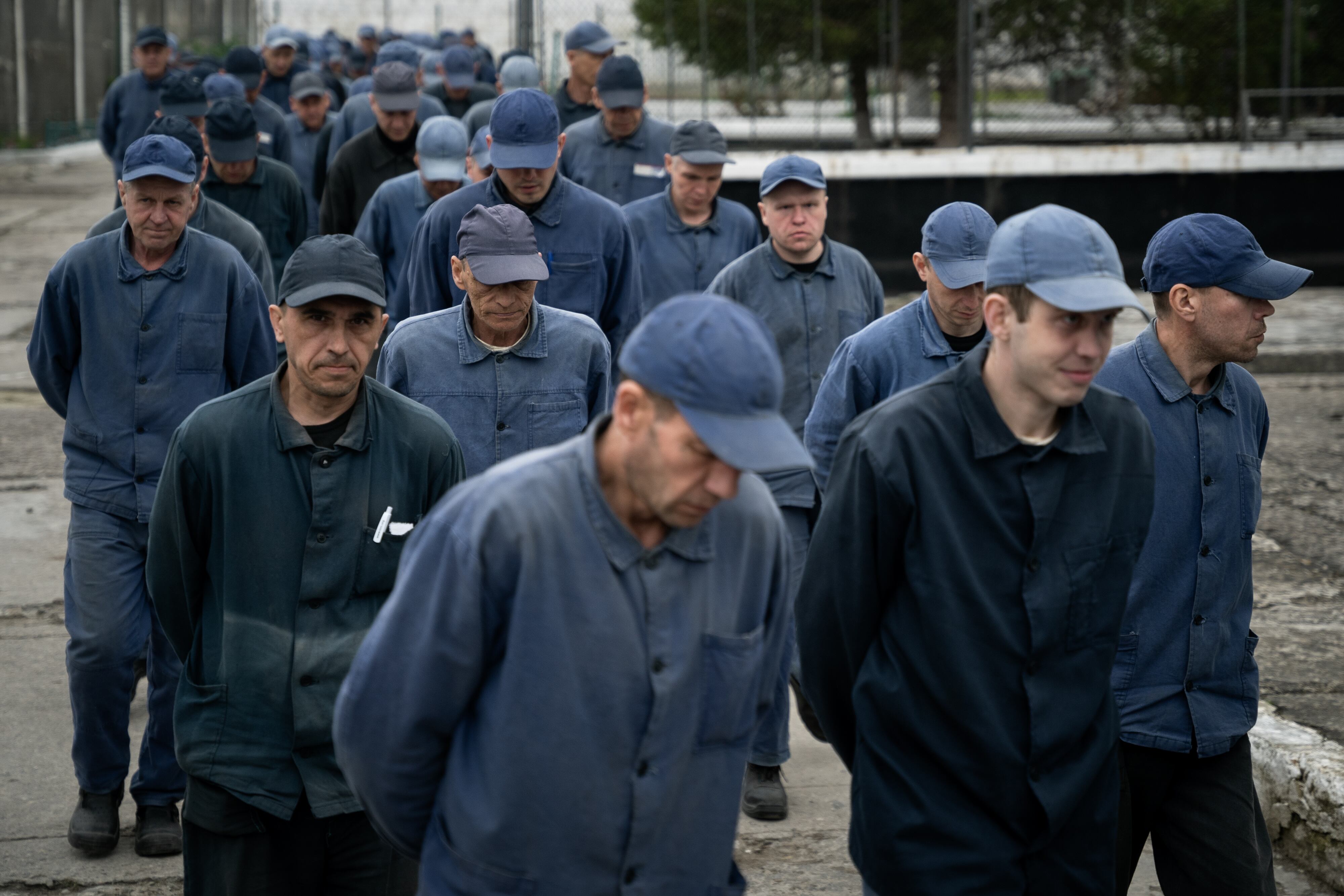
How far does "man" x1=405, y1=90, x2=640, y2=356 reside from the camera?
607 centimetres

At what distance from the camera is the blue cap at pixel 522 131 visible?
6.02m

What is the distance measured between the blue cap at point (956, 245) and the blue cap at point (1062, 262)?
1755 mm

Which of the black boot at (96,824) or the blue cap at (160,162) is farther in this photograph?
the blue cap at (160,162)

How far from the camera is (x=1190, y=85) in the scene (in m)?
14.9

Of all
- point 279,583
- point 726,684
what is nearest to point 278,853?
point 279,583

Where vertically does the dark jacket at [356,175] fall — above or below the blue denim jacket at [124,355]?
above

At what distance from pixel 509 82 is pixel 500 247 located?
288 inches

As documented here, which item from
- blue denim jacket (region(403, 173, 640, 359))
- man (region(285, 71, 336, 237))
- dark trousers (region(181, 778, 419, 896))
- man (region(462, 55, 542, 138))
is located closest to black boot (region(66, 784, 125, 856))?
dark trousers (region(181, 778, 419, 896))

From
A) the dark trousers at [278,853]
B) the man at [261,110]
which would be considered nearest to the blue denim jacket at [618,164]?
the man at [261,110]

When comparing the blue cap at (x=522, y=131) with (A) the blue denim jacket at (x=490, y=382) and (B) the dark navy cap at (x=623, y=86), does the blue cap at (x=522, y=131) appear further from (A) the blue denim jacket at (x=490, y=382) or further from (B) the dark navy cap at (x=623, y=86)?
(B) the dark navy cap at (x=623, y=86)

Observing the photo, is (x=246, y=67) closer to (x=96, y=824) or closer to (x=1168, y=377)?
(x=96, y=824)

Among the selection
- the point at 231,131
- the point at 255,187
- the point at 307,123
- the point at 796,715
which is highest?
the point at 307,123

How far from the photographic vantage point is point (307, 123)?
12.5 metres

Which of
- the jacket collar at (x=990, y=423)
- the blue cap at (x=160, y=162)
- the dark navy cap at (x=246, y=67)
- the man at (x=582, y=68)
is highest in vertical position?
the dark navy cap at (x=246, y=67)
